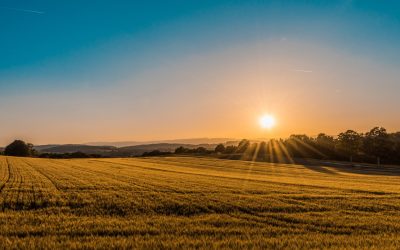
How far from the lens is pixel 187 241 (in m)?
11.8

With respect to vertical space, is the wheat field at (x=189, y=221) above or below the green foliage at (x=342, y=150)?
below

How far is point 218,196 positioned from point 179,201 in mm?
3397

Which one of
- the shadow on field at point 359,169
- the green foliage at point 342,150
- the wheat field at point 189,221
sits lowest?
the shadow on field at point 359,169

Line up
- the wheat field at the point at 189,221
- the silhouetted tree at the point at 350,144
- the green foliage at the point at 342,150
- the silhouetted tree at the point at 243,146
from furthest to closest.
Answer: the silhouetted tree at the point at 243,146 → the silhouetted tree at the point at 350,144 → the green foliage at the point at 342,150 → the wheat field at the point at 189,221

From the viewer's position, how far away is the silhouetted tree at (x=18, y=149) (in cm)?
14725

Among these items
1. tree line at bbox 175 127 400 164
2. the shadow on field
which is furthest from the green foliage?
→ the shadow on field

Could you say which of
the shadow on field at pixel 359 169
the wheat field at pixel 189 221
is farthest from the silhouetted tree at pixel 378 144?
the wheat field at pixel 189 221

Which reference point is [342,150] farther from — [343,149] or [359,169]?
[359,169]

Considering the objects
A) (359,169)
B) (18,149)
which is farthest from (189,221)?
(18,149)

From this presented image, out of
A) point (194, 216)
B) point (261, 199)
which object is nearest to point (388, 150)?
point (261, 199)

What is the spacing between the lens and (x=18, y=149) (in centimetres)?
14762

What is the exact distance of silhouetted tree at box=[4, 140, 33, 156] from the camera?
5797 inches

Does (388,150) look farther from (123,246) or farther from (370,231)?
(123,246)

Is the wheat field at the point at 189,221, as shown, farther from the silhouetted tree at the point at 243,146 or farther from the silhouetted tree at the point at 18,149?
A: the silhouetted tree at the point at 18,149
